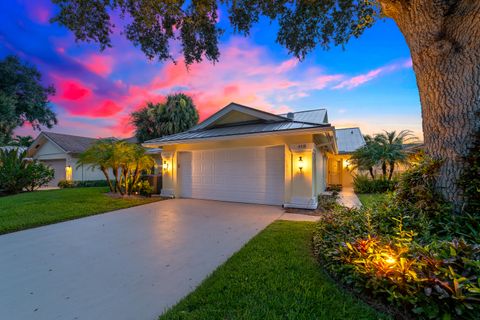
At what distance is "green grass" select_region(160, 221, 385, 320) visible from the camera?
2024 mm

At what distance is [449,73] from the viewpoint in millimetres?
3234

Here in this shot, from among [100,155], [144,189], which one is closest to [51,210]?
[100,155]

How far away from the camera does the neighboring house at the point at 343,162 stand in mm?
15422

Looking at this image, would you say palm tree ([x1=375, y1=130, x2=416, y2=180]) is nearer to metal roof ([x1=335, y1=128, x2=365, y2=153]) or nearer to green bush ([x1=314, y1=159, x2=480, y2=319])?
metal roof ([x1=335, y1=128, x2=365, y2=153])

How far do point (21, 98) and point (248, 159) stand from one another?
2123cm

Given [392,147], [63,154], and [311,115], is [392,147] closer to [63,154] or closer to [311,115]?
[311,115]

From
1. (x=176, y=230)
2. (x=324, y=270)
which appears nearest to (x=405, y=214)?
(x=324, y=270)

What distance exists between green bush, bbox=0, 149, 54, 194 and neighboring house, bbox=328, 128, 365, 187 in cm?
1868

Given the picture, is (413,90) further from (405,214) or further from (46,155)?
(46,155)

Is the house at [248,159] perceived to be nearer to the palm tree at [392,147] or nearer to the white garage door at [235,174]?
the white garage door at [235,174]

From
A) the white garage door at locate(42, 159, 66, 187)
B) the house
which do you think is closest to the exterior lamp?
the house

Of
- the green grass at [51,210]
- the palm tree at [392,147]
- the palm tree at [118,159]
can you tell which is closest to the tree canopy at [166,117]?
the palm tree at [118,159]

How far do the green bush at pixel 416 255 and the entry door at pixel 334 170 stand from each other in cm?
1317

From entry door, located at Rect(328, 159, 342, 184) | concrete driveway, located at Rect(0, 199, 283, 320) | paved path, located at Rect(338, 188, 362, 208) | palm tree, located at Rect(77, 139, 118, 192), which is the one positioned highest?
palm tree, located at Rect(77, 139, 118, 192)
